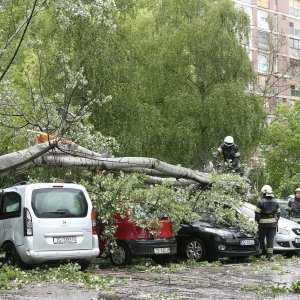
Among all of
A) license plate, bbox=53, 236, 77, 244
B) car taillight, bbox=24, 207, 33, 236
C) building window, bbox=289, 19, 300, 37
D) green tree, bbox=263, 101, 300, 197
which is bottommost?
license plate, bbox=53, 236, 77, 244

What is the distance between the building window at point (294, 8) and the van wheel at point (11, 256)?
225 feet

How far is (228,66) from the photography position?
27.9m

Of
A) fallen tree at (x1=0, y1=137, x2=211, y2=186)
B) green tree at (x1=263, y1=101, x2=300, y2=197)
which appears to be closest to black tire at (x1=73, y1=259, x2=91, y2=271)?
fallen tree at (x1=0, y1=137, x2=211, y2=186)

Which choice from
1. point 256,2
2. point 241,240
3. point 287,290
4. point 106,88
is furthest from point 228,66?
point 256,2

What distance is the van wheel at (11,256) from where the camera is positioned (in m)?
13.6

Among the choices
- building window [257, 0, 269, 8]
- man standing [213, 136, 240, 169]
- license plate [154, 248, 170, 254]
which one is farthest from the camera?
building window [257, 0, 269, 8]

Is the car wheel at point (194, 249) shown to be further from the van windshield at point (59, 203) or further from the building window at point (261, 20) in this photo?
the building window at point (261, 20)

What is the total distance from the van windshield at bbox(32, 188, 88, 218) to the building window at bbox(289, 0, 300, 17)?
67.7 meters

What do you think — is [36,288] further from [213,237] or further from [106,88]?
[106,88]

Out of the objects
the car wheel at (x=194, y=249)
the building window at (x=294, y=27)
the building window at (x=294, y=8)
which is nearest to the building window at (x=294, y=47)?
the building window at (x=294, y=27)

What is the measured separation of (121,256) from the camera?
15.4 metres

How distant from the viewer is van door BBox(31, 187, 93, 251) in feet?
44.0

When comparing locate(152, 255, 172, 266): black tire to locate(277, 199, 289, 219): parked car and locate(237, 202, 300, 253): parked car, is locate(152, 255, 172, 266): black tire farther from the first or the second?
locate(277, 199, 289, 219): parked car

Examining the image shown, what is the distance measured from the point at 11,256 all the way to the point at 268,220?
23.8 feet
